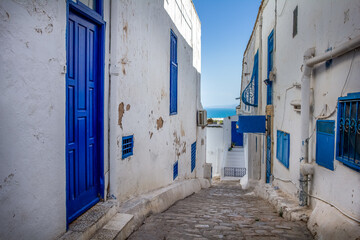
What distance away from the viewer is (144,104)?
500 cm

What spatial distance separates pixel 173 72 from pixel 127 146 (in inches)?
143

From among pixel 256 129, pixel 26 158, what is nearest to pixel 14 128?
pixel 26 158

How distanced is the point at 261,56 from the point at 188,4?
320 centimetres

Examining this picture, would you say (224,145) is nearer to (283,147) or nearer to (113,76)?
(283,147)

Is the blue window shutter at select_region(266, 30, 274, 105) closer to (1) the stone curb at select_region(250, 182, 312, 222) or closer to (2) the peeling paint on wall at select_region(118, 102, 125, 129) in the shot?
(1) the stone curb at select_region(250, 182, 312, 222)

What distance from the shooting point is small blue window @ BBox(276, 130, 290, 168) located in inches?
235

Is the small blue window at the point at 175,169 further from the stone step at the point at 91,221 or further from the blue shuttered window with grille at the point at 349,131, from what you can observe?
the blue shuttered window with grille at the point at 349,131

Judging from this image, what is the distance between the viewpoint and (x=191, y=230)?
12.1ft

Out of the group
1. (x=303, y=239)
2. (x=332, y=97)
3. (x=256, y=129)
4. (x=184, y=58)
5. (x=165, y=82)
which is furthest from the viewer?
(x=184, y=58)

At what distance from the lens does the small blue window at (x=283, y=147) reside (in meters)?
5.98

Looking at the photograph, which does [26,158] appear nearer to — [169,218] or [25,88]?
A: [25,88]

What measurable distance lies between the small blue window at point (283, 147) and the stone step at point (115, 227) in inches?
157

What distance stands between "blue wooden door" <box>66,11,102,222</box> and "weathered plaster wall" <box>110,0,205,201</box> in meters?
0.31

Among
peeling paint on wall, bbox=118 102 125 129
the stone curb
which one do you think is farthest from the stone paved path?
peeling paint on wall, bbox=118 102 125 129
